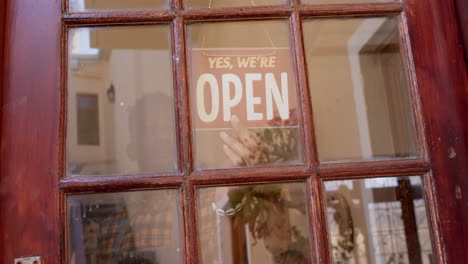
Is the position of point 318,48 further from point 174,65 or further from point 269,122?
point 174,65

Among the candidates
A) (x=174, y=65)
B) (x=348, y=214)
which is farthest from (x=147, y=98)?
(x=348, y=214)

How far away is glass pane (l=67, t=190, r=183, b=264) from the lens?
0.88m

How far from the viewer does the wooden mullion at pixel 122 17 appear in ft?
3.12

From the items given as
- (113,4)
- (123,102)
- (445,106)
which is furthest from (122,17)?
(445,106)

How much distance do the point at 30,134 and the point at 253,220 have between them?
59 centimetres

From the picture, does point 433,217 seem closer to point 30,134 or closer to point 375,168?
point 375,168

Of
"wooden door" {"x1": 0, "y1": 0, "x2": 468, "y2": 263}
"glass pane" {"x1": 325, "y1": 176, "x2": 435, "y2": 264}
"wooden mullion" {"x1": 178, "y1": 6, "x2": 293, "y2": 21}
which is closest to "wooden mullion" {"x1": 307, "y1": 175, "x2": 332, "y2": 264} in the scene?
"wooden door" {"x1": 0, "y1": 0, "x2": 468, "y2": 263}

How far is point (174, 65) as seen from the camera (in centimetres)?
95

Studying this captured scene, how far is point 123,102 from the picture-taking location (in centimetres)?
107

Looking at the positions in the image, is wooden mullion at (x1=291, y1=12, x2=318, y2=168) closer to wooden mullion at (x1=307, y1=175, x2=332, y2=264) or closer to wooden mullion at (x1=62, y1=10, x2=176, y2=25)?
wooden mullion at (x1=307, y1=175, x2=332, y2=264)

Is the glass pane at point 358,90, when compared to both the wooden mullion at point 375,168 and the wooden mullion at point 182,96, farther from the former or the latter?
the wooden mullion at point 182,96

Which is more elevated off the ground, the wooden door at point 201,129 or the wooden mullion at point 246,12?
the wooden mullion at point 246,12

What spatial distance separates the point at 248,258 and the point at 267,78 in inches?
16.2

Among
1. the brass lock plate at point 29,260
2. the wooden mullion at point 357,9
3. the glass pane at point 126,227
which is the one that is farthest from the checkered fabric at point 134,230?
the wooden mullion at point 357,9
